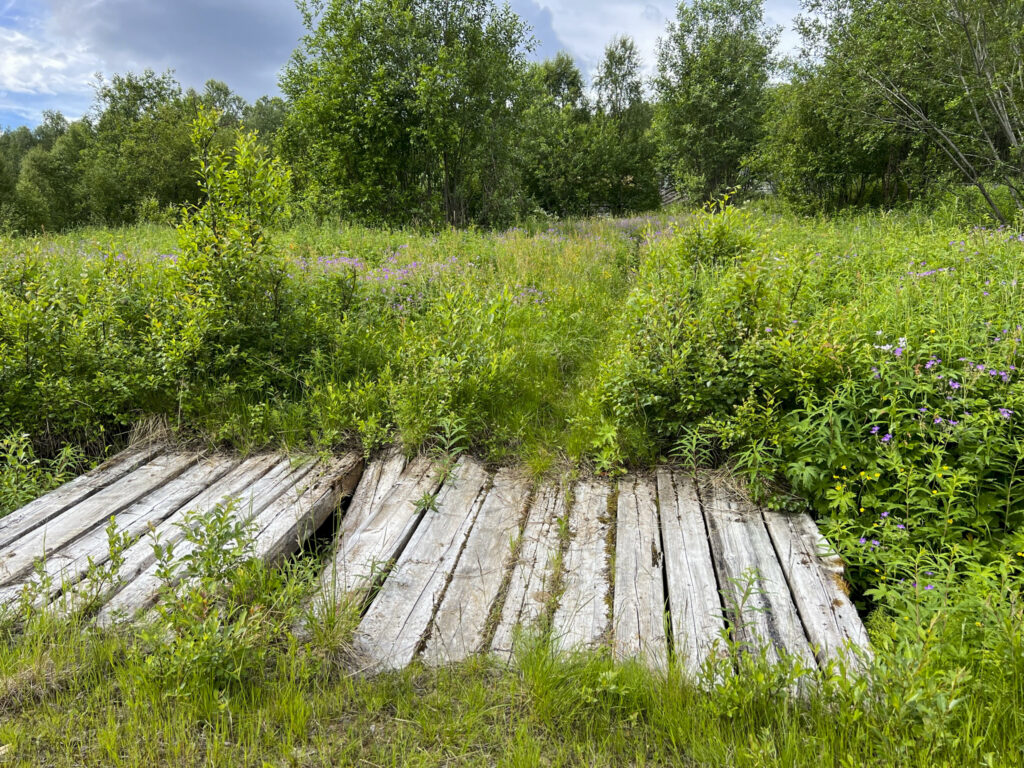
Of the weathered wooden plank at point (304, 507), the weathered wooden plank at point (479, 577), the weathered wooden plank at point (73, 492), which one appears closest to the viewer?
the weathered wooden plank at point (479, 577)

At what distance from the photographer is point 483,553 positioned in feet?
9.52

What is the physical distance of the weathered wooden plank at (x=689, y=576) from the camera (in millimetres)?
2186

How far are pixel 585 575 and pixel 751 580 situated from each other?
0.80 meters

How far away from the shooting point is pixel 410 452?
390 cm

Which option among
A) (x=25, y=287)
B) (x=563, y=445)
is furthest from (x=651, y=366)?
(x=25, y=287)

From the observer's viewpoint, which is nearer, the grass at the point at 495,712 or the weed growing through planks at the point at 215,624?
the grass at the point at 495,712

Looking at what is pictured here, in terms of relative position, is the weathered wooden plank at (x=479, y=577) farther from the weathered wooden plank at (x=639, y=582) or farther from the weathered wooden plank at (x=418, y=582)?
the weathered wooden plank at (x=639, y=582)

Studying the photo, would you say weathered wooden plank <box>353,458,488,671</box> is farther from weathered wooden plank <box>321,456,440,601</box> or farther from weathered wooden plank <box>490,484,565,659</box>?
weathered wooden plank <box>490,484,565,659</box>

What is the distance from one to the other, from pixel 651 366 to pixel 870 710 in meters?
2.35

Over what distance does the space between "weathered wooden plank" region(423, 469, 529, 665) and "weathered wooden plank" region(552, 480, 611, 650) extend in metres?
0.32

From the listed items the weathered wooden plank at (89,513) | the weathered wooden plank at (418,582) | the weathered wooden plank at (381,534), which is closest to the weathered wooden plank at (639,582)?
the weathered wooden plank at (418,582)

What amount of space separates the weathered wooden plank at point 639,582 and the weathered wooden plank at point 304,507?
175 centimetres

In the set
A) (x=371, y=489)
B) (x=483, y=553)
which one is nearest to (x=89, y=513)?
(x=371, y=489)

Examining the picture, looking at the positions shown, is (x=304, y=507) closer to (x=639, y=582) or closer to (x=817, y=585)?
(x=639, y=582)
